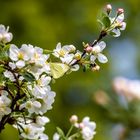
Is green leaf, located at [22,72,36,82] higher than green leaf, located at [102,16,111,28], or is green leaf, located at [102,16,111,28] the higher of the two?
green leaf, located at [102,16,111,28]

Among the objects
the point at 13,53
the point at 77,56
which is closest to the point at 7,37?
the point at 13,53

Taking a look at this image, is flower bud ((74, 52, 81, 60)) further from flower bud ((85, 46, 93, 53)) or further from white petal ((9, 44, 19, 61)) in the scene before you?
white petal ((9, 44, 19, 61))

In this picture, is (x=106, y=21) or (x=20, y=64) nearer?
(x=20, y=64)

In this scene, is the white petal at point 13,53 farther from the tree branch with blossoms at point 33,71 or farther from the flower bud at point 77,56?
the flower bud at point 77,56

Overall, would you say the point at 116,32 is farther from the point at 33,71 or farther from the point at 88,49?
the point at 33,71

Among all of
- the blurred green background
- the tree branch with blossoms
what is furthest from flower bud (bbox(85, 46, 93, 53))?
the blurred green background

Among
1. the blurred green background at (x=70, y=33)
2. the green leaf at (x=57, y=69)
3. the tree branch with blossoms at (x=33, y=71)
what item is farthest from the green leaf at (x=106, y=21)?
the blurred green background at (x=70, y=33)
